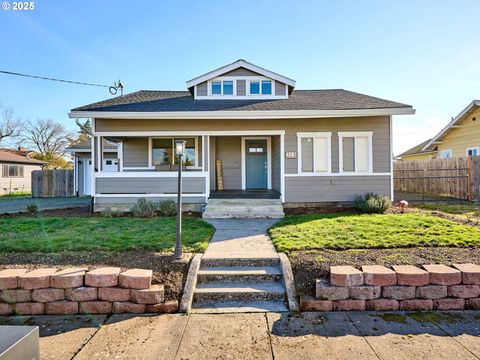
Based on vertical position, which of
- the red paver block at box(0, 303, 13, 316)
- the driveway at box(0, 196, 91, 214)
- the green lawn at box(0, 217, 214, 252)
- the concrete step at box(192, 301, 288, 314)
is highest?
Result: the driveway at box(0, 196, 91, 214)

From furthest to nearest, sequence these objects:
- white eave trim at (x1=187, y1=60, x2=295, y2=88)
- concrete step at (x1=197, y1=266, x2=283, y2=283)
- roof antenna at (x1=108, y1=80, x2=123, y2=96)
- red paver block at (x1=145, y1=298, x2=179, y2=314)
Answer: roof antenna at (x1=108, y1=80, x2=123, y2=96) → white eave trim at (x1=187, y1=60, x2=295, y2=88) → concrete step at (x1=197, y1=266, x2=283, y2=283) → red paver block at (x1=145, y1=298, x2=179, y2=314)

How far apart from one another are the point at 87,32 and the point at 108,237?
25.8 feet

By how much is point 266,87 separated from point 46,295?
10029 millimetres

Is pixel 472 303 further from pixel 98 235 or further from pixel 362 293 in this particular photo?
pixel 98 235

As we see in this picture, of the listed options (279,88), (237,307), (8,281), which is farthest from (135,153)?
(237,307)

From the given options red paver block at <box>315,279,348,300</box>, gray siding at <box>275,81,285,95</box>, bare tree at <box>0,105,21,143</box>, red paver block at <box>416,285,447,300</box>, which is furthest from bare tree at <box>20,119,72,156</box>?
red paver block at <box>416,285,447,300</box>

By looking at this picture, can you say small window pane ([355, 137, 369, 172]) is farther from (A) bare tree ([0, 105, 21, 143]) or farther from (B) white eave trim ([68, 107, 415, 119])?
(A) bare tree ([0, 105, 21, 143])

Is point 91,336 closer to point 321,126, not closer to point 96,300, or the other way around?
point 96,300

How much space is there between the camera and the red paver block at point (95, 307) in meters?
3.29

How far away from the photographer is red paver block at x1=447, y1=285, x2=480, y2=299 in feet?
10.9

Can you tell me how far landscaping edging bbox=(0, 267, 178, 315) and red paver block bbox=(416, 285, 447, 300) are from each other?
304 cm

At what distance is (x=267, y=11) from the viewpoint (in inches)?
336

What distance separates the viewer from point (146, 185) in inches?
352

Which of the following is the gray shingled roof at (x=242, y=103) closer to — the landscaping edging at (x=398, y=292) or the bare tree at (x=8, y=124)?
the landscaping edging at (x=398, y=292)
